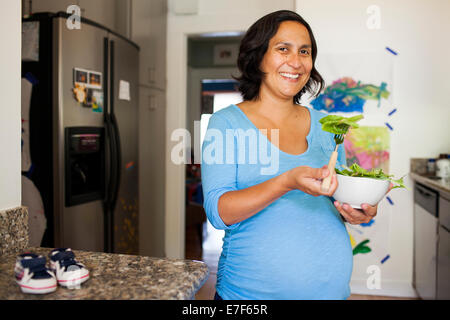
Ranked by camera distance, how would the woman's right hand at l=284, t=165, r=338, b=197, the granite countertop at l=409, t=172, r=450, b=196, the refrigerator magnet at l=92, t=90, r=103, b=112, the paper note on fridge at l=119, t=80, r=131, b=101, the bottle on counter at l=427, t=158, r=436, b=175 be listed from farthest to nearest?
the bottle on counter at l=427, t=158, r=436, b=175, the paper note on fridge at l=119, t=80, r=131, b=101, the refrigerator magnet at l=92, t=90, r=103, b=112, the granite countertop at l=409, t=172, r=450, b=196, the woman's right hand at l=284, t=165, r=338, b=197

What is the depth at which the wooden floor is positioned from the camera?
3.10 metres

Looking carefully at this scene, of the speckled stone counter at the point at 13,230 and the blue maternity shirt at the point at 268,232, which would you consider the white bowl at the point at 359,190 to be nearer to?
the blue maternity shirt at the point at 268,232

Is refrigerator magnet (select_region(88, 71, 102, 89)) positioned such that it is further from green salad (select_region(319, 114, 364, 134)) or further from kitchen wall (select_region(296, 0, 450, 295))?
green salad (select_region(319, 114, 364, 134))

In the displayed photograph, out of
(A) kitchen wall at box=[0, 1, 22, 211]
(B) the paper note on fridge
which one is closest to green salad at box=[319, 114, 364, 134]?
(A) kitchen wall at box=[0, 1, 22, 211]

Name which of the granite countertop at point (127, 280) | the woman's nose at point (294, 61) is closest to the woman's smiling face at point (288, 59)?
the woman's nose at point (294, 61)

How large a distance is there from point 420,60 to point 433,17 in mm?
331

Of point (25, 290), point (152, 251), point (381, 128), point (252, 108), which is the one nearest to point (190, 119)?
point (152, 251)

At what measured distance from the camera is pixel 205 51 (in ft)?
21.3

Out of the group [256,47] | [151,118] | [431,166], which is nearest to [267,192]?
[256,47]

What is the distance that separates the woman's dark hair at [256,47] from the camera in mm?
1164

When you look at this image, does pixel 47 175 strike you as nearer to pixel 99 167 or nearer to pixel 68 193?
pixel 68 193

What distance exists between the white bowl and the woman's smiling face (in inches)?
13.1

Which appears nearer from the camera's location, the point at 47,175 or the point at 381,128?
the point at 47,175

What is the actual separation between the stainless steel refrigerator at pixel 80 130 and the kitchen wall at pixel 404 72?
160 cm
